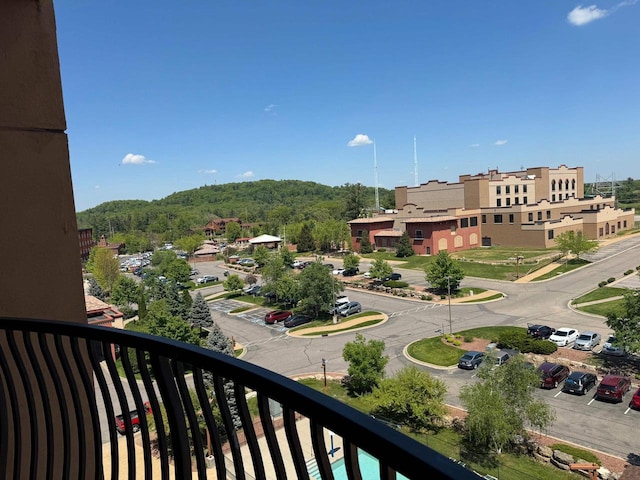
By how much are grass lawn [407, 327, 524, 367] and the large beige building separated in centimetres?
1850

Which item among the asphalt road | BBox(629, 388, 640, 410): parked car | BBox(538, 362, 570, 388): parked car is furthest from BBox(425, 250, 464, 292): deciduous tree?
BBox(629, 388, 640, 410): parked car

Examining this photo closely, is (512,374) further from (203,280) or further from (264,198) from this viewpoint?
(264,198)

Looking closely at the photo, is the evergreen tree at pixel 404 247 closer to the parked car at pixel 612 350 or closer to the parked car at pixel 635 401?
Answer: the parked car at pixel 612 350

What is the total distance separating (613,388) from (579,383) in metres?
0.84

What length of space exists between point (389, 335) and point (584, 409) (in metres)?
7.68

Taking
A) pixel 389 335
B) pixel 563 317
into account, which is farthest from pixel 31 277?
pixel 563 317

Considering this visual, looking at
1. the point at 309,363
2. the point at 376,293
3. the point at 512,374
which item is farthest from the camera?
the point at 376,293

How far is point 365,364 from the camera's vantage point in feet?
41.3

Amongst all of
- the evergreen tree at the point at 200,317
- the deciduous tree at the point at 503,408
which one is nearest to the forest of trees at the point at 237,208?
the evergreen tree at the point at 200,317

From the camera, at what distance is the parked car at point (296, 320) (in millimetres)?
20547

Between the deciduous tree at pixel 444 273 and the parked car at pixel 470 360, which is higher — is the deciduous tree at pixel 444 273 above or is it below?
above

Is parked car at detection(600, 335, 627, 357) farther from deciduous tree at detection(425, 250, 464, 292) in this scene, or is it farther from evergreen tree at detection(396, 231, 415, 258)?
evergreen tree at detection(396, 231, 415, 258)

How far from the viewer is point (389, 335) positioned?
59.2 ft

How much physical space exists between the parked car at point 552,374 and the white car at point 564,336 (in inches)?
104
